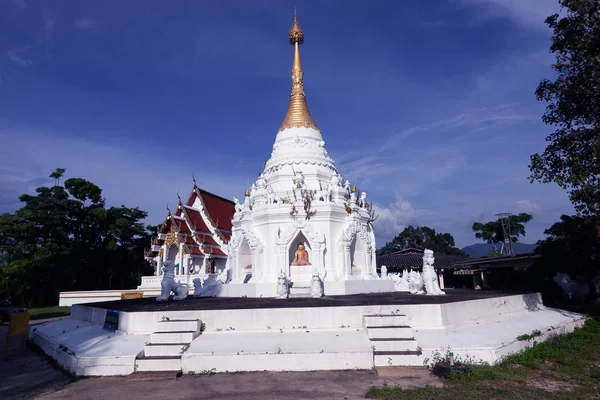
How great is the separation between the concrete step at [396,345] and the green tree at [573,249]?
512 inches

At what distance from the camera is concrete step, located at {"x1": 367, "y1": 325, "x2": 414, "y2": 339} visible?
27.3 feet

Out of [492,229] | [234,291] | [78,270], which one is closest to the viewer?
[234,291]

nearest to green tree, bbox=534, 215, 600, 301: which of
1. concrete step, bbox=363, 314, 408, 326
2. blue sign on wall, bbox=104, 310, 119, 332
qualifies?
concrete step, bbox=363, 314, 408, 326

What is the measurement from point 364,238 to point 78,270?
951 inches

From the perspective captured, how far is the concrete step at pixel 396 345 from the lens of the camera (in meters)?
7.97

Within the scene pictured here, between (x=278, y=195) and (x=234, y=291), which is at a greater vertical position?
(x=278, y=195)

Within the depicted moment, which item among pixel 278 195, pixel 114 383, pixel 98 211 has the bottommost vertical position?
pixel 114 383

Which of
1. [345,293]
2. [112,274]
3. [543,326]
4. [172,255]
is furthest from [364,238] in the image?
[112,274]

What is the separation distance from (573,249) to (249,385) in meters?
16.5

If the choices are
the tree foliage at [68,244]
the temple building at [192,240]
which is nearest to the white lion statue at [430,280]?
the temple building at [192,240]

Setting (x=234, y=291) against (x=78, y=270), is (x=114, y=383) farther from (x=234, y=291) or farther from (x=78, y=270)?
(x=78, y=270)

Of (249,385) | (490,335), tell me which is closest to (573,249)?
(490,335)

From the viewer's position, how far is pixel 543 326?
10531 mm

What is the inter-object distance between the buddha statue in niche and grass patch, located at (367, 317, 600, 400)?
853 centimetres
